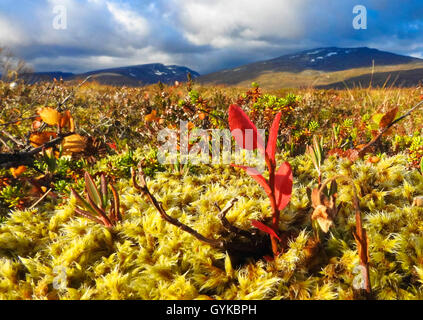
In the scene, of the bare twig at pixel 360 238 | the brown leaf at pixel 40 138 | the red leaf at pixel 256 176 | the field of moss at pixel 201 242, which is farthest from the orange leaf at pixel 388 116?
the brown leaf at pixel 40 138

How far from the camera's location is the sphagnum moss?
1.31 metres

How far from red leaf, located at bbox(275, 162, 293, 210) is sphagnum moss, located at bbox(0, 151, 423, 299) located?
365 millimetres

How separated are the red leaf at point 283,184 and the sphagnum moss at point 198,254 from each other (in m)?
0.37

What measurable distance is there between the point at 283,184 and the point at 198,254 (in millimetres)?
658

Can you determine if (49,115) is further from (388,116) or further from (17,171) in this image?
(388,116)

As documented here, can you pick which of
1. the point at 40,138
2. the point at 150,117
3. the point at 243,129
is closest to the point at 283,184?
the point at 243,129

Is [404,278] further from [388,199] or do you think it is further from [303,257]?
[388,199]

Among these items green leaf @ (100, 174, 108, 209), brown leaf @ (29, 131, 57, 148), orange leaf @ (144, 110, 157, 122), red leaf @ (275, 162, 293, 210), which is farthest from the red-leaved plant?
orange leaf @ (144, 110, 157, 122)

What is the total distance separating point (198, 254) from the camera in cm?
145

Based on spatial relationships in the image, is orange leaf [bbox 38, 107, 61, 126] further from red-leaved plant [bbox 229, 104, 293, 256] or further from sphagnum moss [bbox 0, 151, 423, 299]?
red-leaved plant [bbox 229, 104, 293, 256]

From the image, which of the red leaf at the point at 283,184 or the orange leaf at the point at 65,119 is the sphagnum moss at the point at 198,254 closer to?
the red leaf at the point at 283,184

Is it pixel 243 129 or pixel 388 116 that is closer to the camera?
pixel 243 129

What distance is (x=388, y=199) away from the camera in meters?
1.91
